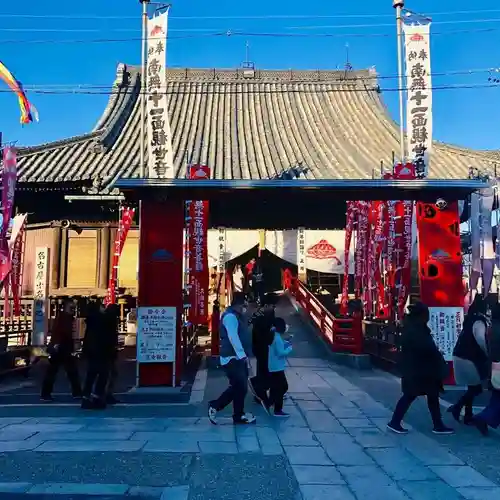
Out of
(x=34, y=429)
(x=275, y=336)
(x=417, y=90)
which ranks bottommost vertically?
(x=34, y=429)

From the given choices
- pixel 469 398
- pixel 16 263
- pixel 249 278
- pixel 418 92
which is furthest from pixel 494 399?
pixel 249 278

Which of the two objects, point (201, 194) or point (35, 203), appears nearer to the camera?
point (201, 194)

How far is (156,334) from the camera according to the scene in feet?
29.8

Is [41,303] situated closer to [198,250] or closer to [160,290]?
[198,250]

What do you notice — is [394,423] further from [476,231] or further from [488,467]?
[476,231]

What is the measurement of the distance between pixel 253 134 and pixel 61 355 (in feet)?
49.0

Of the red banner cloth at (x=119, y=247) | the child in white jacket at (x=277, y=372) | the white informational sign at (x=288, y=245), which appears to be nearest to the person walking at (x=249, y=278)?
the white informational sign at (x=288, y=245)

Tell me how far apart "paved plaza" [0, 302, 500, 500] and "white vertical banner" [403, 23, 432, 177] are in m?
6.66

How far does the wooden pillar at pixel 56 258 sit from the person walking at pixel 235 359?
1091 centimetres

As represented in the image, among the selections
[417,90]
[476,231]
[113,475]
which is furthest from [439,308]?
[113,475]

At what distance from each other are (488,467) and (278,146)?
16687mm

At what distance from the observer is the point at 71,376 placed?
8859 mm

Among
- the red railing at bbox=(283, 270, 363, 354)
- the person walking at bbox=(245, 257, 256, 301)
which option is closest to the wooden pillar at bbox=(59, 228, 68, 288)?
the person walking at bbox=(245, 257, 256, 301)

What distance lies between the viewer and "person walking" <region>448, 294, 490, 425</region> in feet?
22.8
